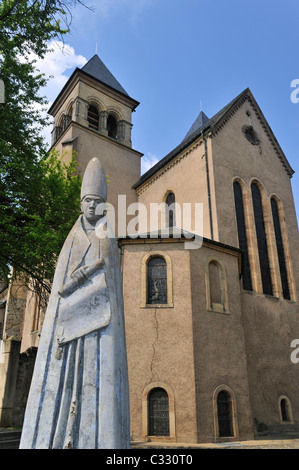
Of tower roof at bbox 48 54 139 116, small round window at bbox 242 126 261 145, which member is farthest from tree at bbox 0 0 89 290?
tower roof at bbox 48 54 139 116

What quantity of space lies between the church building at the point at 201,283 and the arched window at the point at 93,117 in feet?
0.27

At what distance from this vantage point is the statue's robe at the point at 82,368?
8.58 ft

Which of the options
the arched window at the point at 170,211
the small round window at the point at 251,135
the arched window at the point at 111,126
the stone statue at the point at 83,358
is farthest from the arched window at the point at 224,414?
the arched window at the point at 111,126

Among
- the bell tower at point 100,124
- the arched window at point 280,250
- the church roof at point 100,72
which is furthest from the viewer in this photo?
the church roof at point 100,72

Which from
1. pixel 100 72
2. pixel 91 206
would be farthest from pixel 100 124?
pixel 91 206

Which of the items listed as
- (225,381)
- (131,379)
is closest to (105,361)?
(131,379)

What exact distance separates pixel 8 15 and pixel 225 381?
12684 mm

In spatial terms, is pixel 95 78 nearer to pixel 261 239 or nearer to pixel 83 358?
pixel 261 239

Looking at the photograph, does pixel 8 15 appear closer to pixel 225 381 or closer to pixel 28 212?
pixel 28 212

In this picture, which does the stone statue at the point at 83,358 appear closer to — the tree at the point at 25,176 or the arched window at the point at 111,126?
the tree at the point at 25,176

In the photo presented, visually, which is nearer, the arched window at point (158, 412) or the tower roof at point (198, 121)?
the arched window at point (158, 412)

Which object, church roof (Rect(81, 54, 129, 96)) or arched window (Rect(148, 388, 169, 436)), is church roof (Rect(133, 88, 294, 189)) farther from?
arched window (Rect(148, 388, 169, 436))

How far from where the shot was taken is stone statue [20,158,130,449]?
262 centimetres

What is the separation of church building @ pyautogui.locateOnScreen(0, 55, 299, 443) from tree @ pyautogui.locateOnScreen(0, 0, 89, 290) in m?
3.26
